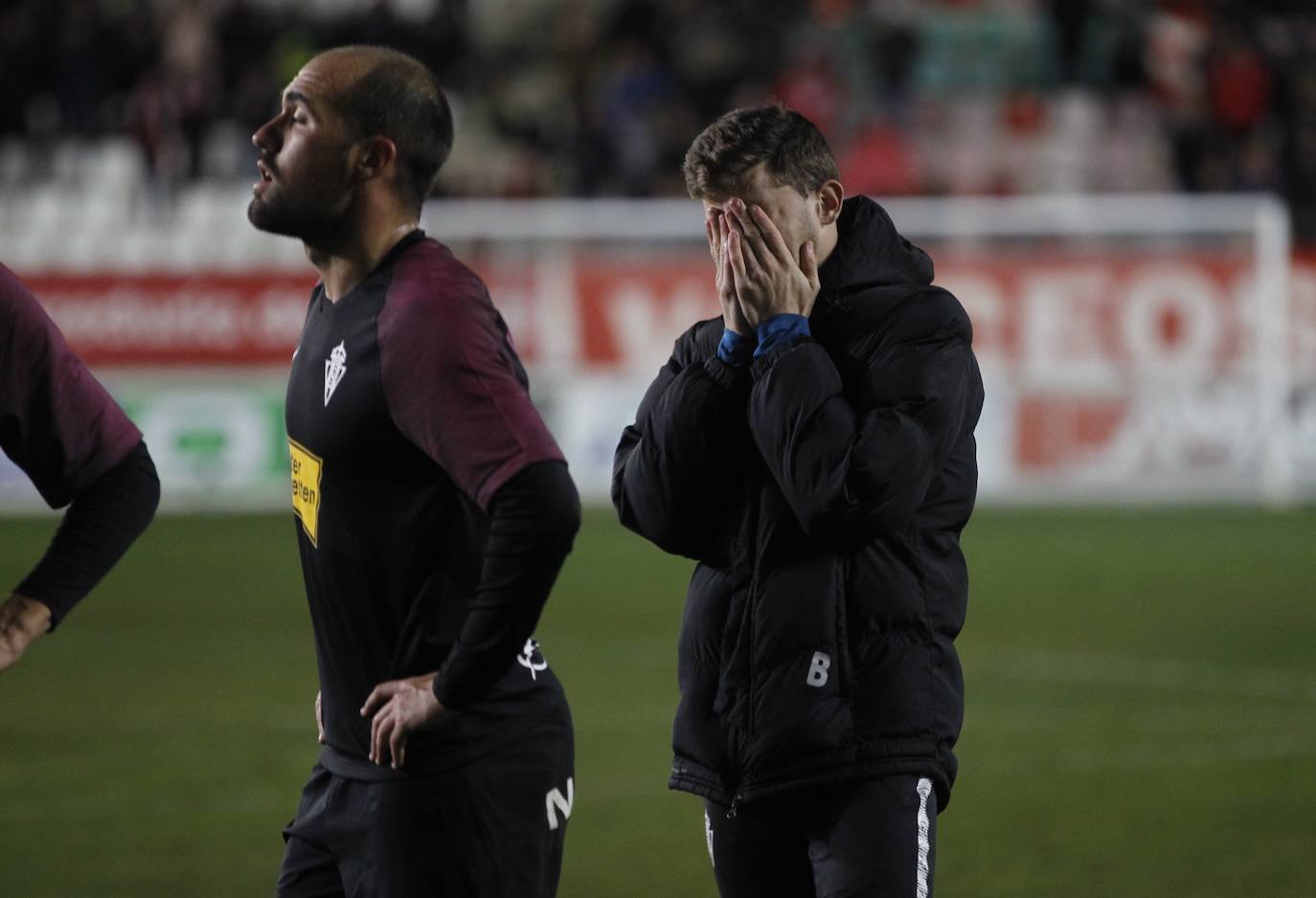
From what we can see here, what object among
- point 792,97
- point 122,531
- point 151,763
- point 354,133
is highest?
point 792,97

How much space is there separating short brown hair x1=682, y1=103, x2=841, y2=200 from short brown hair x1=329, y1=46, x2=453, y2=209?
46 cm

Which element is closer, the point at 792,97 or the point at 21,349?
the point at 21,349

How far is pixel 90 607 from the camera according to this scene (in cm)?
1267

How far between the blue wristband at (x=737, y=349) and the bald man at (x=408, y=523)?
0.46 metres

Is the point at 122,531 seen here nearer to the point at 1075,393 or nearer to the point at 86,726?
the point at 86,726

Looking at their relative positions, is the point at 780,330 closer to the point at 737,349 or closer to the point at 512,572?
the point at 737,349

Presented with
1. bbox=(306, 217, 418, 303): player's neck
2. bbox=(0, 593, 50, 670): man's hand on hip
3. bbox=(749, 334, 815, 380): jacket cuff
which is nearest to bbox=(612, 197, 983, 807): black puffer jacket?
bbox=(749, 334, 815, 380): jacket cuff

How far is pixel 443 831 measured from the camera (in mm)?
3547

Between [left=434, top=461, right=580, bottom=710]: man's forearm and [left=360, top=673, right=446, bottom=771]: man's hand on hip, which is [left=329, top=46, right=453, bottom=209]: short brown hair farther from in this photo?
[left=360, top=673, right=446, bottom=771]: man's hand on hip

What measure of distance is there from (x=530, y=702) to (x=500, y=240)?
46.6 feet

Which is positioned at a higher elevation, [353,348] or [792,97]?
[792,97]

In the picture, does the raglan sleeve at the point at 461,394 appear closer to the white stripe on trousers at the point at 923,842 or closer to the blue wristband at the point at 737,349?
the blue wristband at the point at 737,349

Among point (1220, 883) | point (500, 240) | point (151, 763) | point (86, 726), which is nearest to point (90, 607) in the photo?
point (86, 726)

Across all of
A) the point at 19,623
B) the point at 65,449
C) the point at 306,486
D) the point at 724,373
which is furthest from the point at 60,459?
the point at 724,373
